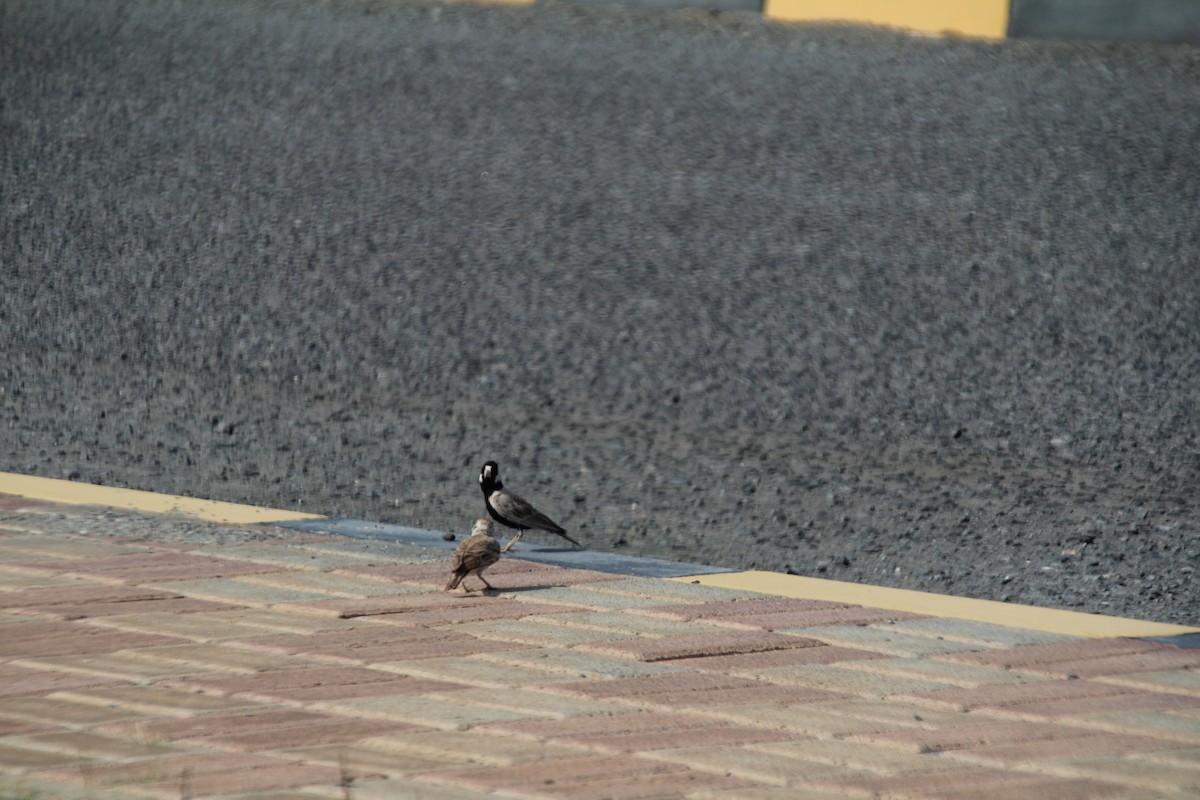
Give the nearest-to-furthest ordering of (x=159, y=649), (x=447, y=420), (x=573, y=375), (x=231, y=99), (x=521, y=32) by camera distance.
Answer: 1. (x=159, y=649)
2. (x=447, y=420)
3. (x=573, y=375)
4. (x=231, y=99)
5. (x=521, y=32)

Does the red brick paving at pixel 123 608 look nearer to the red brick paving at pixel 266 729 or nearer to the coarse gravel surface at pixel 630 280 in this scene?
the red brick paving at pixel 266 729

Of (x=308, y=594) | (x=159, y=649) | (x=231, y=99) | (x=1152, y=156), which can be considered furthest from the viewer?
(x=231, y=99)

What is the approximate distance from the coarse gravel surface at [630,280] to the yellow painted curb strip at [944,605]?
0.31 metres

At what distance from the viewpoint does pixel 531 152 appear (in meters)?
11.1

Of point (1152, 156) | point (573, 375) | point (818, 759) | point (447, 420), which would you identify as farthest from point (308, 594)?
point (1152, 156)

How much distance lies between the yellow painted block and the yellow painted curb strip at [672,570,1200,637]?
8816mm

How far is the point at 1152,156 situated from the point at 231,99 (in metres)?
6.90

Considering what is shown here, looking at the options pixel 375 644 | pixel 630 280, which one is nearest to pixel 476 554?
pixel 375 644

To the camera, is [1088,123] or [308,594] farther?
[1088,123]

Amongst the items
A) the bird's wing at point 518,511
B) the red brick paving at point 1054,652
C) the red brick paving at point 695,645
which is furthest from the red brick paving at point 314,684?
the red brick paving at point 1054,652

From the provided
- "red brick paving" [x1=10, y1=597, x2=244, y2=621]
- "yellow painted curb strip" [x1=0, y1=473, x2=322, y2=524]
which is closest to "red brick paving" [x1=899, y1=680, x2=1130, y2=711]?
"red brick paving" [x1=10, y1=597, x2=244, y2=621]

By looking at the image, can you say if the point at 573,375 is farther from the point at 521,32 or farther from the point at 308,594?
the point at 521,32

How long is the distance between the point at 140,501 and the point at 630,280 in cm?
438

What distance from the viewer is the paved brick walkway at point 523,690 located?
10.1ft
